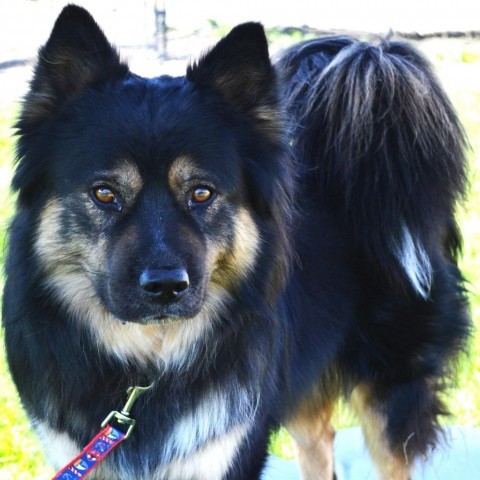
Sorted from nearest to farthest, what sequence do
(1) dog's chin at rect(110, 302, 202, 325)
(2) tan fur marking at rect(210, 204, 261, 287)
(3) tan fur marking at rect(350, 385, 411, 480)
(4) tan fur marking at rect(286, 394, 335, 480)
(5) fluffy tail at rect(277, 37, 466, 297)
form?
(1) dog's chin at rect(110, 302, 202, 325) → (2) tan fur marking at rect(210, 204, 261, 287) → (5) fluffy tail at rect(277, 37, 466, 297) → (3) tan fur marking at rect(350, 385, 411, 480) → (4) tan fur marking at rect(286, 394, 335, 480)

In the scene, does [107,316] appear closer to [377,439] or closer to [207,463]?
[207,463]

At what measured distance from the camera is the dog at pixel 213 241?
294 cm

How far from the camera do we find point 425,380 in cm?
399

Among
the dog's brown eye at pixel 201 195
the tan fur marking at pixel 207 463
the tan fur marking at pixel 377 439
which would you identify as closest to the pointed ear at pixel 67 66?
the dog's brown eye at pixel 201 195

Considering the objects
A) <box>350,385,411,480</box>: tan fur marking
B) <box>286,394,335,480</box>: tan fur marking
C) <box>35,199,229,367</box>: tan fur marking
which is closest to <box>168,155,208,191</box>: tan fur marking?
<box>35,199,229,367</box>: tan fur marking

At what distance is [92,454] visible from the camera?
2953 mm

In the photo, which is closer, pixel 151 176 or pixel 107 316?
pixel 151 176

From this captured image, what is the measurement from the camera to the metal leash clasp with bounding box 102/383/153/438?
3016 millimetres

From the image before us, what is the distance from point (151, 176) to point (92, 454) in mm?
933

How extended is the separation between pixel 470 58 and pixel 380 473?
7.74 m

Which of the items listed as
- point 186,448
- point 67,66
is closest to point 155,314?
point 186,448

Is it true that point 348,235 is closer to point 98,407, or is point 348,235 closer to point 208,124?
point 208,124

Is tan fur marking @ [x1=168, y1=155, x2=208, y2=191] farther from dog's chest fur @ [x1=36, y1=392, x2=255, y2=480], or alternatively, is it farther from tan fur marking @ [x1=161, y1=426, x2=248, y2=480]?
tan fur marking @ [x1=161, y1=426, x2=248, y2=480]

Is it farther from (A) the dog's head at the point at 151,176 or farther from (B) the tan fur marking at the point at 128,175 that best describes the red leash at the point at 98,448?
(B) the tan fur marking at the point at 128,175
